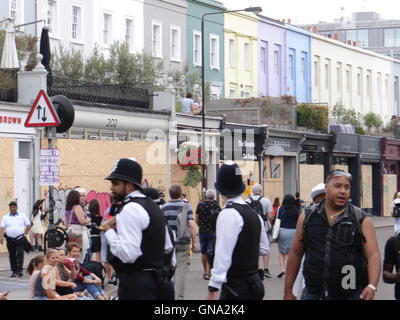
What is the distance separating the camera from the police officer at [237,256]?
8.82 metres

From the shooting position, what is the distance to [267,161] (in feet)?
153

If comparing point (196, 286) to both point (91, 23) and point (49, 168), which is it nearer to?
point (49, 168)

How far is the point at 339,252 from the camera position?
8.24m

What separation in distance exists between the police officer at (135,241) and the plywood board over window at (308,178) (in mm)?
40586

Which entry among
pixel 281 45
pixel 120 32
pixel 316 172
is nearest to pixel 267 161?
pixel 316 172

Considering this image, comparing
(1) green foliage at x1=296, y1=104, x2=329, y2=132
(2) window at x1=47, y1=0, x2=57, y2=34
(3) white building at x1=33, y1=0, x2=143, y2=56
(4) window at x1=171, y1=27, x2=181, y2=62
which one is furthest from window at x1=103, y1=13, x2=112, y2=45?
(1) green foliage at x1=296, y1=104, x2=329, y2=132

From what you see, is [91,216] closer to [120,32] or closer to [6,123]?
[6,123]

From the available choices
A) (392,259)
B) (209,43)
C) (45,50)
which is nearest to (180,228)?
(392,259)

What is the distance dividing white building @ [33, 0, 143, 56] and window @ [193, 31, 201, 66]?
4.77 meters

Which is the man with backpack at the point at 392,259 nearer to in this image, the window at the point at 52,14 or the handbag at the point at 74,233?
the handbag at the point at 74,233

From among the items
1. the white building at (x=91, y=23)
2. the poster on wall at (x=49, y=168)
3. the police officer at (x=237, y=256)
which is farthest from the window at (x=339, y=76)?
the police officer at (x=237, y=256)

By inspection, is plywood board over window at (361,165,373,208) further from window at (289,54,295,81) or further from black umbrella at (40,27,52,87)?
black umbrella at (40,27,52,87)

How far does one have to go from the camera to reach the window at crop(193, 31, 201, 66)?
49.1 metres

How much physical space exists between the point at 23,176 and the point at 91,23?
40.1 ft
